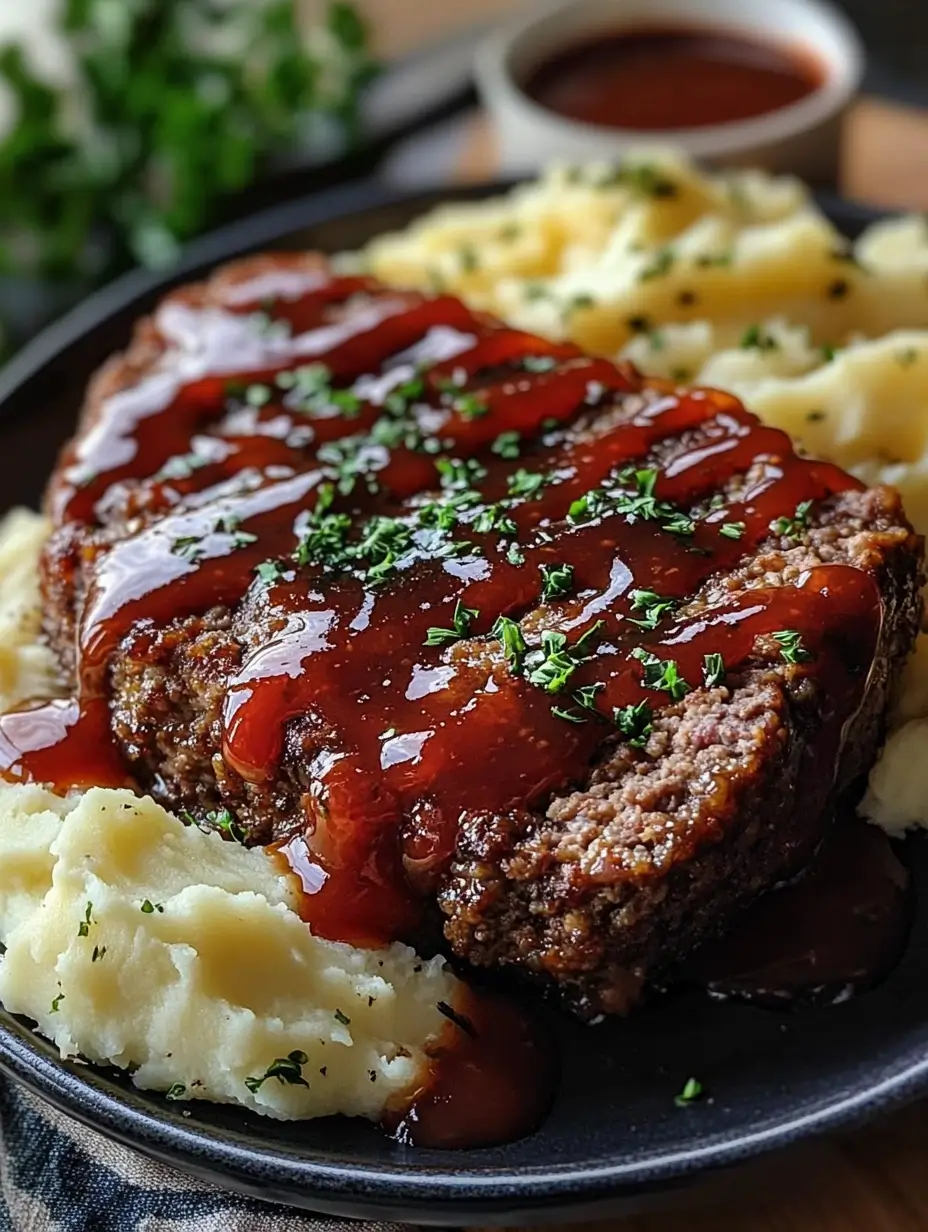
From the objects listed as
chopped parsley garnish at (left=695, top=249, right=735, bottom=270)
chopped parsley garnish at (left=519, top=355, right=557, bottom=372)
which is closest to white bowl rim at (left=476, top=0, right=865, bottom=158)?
chopped parsley garnish at (left=695, top=249, right=735, bottom=270)

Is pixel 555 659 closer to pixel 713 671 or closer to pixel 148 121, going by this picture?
pixel 713 671

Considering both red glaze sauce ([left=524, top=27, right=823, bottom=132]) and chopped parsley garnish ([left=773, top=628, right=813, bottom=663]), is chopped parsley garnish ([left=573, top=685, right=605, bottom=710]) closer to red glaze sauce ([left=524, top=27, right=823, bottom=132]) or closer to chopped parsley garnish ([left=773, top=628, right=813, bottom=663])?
chopped parsley garnish ([left=773, top=628, right=813, bottom=663])

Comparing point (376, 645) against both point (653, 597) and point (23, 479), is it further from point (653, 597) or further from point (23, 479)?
point (23, 479)

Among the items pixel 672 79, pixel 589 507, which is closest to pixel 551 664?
pixel 589 507

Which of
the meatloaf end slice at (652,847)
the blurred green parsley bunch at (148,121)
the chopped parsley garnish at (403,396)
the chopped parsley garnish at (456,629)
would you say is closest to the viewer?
the meatloaf end slice at (652,847)

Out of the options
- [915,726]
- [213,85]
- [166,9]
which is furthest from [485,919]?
[166,9]

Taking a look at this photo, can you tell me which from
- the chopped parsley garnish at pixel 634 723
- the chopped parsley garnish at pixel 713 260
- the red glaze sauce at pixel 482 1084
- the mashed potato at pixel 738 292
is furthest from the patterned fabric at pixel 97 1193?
the chopped parsley garnish at pixel 713 260

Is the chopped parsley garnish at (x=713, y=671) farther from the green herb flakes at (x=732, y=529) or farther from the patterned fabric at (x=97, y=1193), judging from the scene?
the patterned fabric at (x=97, y=1193)
